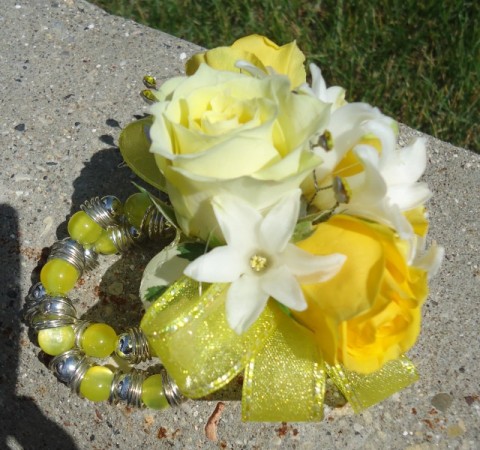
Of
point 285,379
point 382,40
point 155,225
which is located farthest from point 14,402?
point 382,40

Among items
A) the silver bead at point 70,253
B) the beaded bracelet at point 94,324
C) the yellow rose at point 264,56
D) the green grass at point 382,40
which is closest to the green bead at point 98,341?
the beaded bracelet at point 94,324

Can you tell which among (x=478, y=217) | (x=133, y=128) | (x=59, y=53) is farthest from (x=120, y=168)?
(x=478, y=217)

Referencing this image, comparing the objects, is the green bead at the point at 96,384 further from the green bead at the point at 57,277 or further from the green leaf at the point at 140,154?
the green leaf at the point at 140,154

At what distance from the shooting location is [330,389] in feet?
3.38

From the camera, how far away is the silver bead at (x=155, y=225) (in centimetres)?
107

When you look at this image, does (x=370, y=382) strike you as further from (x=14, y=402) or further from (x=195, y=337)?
(x=14, y=402)

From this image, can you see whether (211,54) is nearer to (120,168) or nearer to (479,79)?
(120,168)

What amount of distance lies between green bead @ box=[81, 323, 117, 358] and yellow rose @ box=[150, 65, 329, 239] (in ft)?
1.06

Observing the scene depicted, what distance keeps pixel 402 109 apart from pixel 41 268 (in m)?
1.07

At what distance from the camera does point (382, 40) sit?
1875 millimetres

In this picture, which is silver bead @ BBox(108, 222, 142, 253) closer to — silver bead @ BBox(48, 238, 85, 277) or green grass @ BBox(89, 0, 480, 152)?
silver bead @ BBox(48, 238, 85, 277)

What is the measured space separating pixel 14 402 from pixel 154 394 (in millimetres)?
267

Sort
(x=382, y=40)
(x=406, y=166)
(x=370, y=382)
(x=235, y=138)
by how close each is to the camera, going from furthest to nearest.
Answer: (x=382, y=40)
(x=370, y=382)
(x=406, y=166)
(x=235, y=138)

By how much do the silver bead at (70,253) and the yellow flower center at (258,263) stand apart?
40 centimetres
